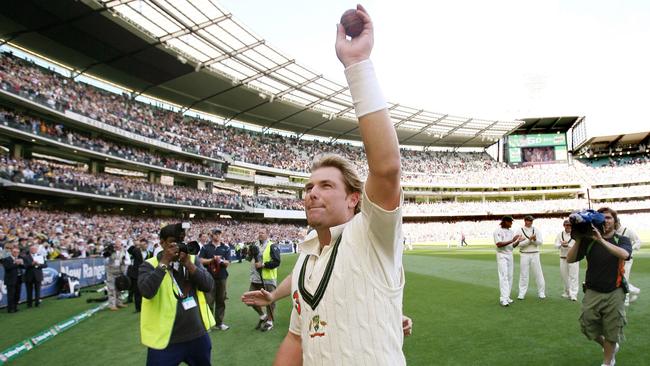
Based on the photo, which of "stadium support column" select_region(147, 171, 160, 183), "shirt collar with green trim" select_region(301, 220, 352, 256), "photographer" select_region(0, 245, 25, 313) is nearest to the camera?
"shirt collar with green trim" select_region(301, 220, 352, 256)

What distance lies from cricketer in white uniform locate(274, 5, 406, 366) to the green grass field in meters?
4.65

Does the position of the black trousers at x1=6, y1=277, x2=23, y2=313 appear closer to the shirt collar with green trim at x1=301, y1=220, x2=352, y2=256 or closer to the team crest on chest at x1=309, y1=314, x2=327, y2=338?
the shirt collar with green trim at x1=301, y1=220, x2=352, y2=256

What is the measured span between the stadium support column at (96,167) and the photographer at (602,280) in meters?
37.9

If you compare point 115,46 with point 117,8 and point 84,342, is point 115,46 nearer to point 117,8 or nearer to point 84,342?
point 117,8

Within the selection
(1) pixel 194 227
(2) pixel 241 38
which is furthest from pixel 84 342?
(1) pixel 194 227

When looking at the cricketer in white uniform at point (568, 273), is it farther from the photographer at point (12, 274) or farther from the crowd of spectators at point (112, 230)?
the photographer at point (12, 274)

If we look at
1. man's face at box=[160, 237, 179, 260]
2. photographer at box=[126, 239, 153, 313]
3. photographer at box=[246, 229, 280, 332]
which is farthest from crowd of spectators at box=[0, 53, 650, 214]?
man's face at box=[160, 237, 179, 260]

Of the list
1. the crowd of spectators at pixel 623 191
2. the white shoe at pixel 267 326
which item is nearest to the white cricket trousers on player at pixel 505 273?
the white shoe at pixel 267 326

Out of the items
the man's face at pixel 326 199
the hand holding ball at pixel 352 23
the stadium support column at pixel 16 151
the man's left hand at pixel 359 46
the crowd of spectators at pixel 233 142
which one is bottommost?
the man's face at pixel 326 199

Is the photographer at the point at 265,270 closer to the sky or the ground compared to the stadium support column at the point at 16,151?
closer to the ground

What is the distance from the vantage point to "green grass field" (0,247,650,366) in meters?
A: 6.02

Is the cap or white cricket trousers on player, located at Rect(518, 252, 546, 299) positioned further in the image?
white cricket trousers on player, located at Rect(518, 252, 546, 299)

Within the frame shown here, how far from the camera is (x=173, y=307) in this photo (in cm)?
412

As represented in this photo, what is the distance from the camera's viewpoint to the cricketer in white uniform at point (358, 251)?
4.81 feet
